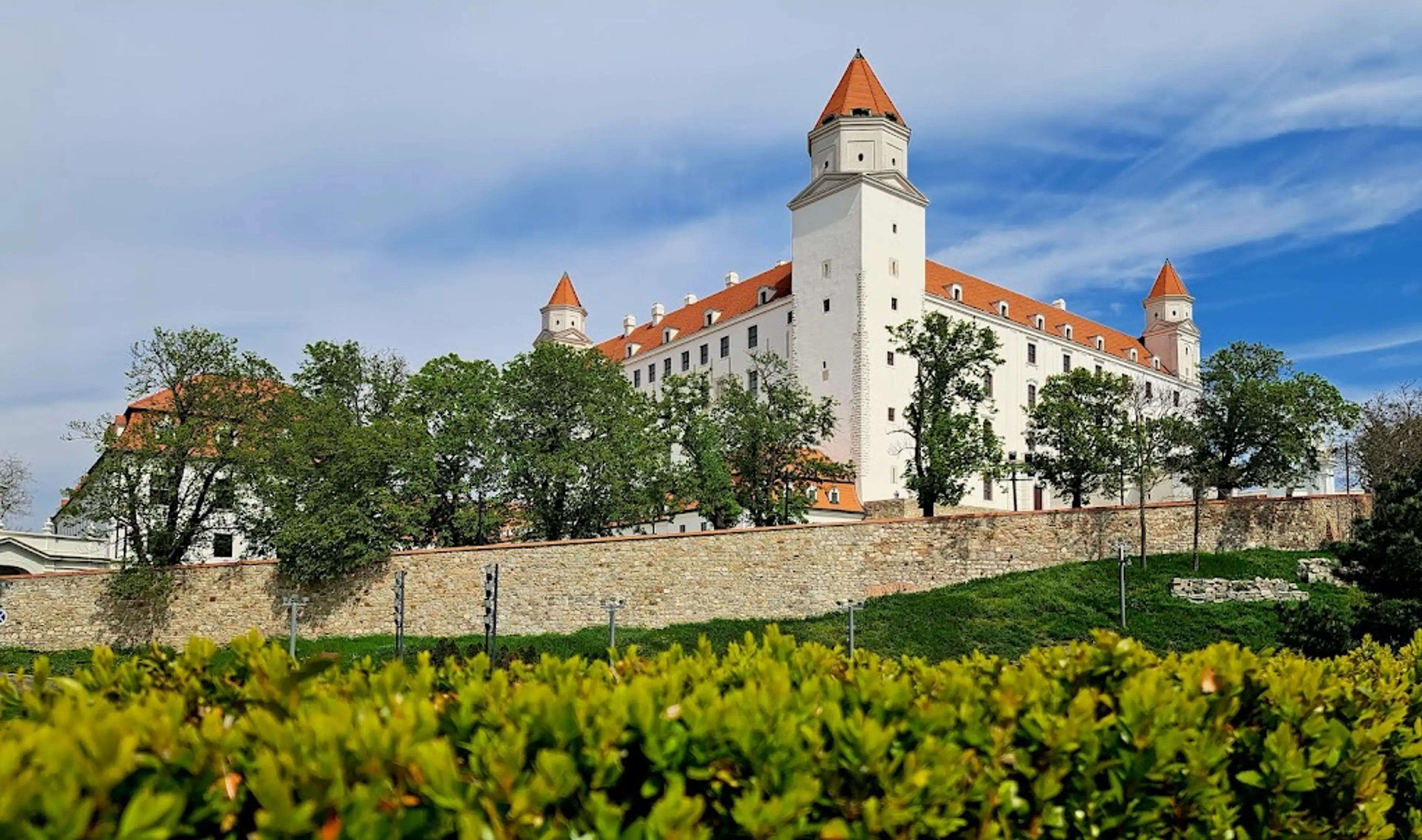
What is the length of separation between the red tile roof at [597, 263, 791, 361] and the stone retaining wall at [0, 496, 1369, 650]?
80.8ft

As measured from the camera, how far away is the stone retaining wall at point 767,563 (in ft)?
97.5

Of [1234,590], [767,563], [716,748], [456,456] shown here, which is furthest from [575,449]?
[716,748]

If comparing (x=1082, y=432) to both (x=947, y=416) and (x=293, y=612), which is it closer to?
(x=947, y=416)

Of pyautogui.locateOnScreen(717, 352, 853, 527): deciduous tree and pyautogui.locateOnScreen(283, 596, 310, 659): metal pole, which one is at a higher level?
pyautogui.locateOnScreen(717, 352, 853, 527): deciduous tree

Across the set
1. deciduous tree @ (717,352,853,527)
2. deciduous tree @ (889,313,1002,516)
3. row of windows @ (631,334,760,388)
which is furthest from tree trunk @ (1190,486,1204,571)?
row of windows @ (631,334,760,388)

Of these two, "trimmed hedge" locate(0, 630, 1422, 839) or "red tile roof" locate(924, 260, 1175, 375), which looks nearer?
"trimmed hedge" locate(0, 630, 1422, 839)

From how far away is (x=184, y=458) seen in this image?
33.8 metres

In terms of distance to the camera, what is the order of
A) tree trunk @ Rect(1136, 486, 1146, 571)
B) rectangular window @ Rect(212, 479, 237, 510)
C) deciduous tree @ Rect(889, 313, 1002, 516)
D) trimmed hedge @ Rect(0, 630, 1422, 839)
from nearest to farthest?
trimmed hedge @ Rect(0, 630, 1422, 839), tree trunk @ Rect(1136, 486, 1146, 571), rectangular window @ Rect(212, 479, 237, 510), deciduous tree @ Rect(889, 313, 1002, 516)

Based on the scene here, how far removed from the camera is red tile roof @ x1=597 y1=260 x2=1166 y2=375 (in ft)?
194


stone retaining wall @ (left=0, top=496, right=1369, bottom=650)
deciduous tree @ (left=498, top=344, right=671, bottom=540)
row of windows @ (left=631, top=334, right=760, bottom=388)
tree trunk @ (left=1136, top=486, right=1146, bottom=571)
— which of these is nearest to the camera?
tree trunk @ (left=1136, top=486, right=1146, bottom=571)

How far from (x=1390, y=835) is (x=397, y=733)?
4.19m

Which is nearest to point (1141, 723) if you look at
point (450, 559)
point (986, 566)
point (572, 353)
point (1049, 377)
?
point (986, 566)

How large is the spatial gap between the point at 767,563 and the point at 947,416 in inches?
435

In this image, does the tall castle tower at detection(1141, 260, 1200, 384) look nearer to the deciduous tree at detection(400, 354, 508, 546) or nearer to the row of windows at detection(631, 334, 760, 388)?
the row of windows at detection(631, 334, 760, 388)
